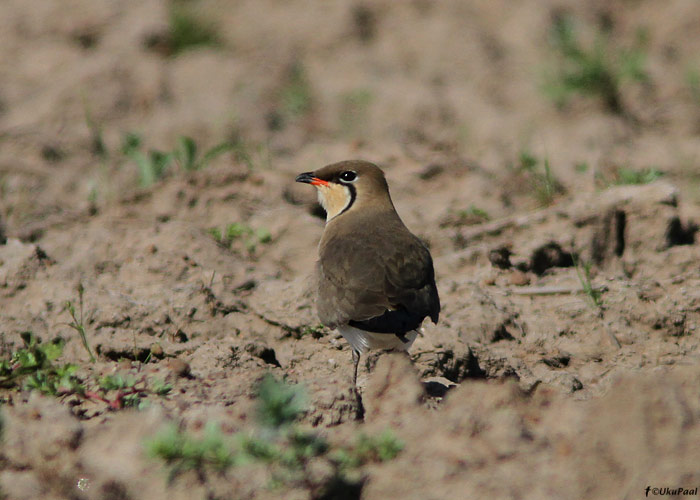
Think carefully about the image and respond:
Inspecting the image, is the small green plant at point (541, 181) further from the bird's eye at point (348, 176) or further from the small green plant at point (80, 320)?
the small green plant at point (80, 320)

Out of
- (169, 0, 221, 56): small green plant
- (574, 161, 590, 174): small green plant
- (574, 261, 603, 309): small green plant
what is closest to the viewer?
(574, 261, 603, 309): small green plant

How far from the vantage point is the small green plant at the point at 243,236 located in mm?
5496

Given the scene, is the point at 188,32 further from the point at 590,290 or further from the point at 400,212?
the point at 590,290

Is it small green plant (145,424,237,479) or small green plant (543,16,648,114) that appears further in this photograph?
small green plant (543,16,648,114)

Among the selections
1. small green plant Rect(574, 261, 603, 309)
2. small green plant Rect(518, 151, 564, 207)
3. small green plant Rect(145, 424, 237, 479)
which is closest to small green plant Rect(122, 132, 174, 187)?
small green plant Rect(518, 151, 564, 207)

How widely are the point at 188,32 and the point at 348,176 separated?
389cm

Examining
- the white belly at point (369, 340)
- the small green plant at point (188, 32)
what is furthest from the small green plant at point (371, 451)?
the small green plant at point (188, 32)

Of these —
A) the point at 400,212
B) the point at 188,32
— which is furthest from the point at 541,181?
the point at 188,32

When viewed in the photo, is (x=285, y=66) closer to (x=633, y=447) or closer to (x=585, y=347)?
(x=585, y=347)

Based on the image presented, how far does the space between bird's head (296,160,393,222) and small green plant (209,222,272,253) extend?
44 centimetres

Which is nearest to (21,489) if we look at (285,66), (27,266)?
(27,266)

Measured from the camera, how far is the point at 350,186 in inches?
207

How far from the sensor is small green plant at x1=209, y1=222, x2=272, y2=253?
18.0 feet

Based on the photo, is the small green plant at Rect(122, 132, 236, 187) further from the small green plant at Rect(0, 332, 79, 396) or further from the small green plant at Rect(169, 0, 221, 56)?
the small green plant at Rect(0, 332, 79, 396)
